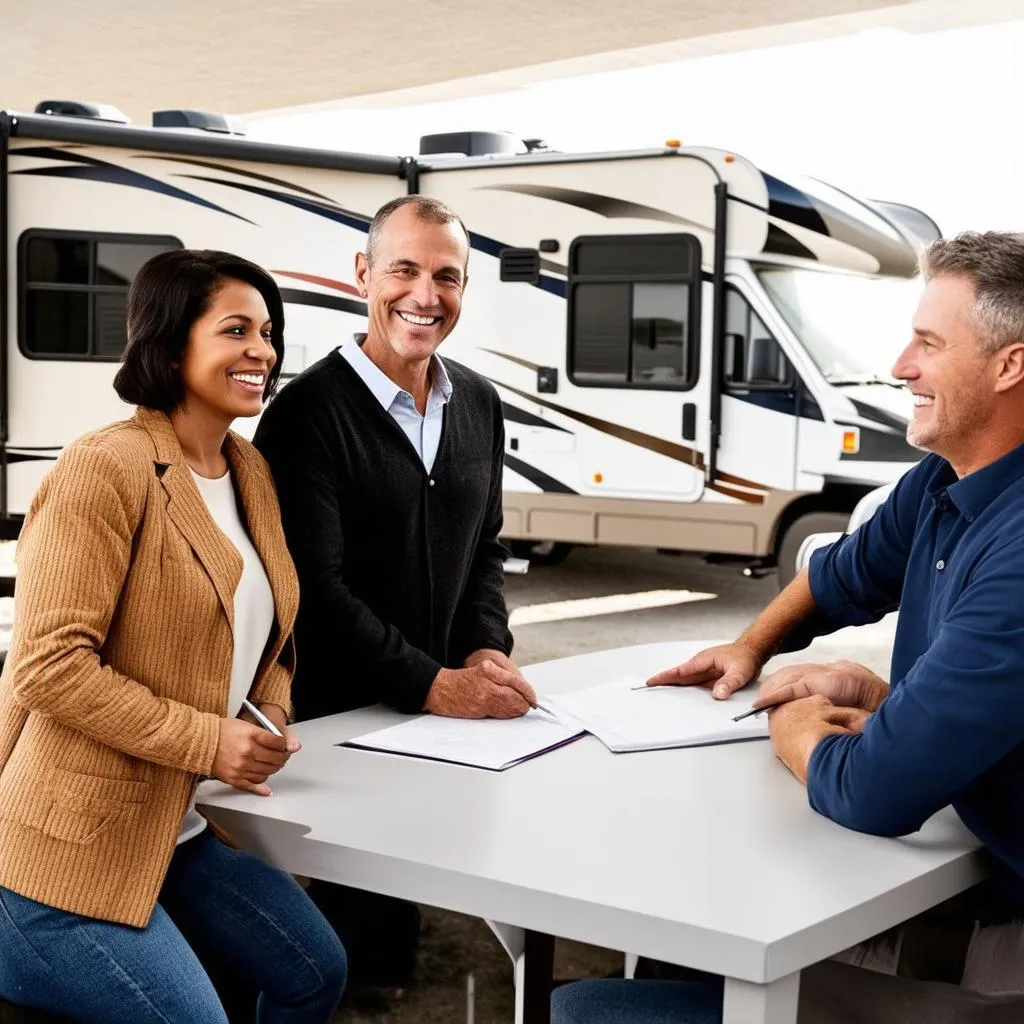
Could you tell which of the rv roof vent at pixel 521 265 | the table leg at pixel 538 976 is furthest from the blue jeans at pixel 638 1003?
the rv roof vent at pixel 521 265

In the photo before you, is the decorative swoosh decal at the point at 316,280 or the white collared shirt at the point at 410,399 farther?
the decorative swoosh decal at the point at 316,280

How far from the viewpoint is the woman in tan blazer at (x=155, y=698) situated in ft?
6.18

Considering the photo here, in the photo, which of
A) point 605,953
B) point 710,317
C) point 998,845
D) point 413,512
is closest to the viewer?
point 998,845

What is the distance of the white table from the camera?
1.65m

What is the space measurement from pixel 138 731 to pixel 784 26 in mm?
9376

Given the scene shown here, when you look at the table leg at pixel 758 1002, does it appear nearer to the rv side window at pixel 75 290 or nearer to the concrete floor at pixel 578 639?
the concrete floor at pixel 578 639

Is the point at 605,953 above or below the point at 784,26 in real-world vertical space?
below

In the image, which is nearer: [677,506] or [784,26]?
[677,506]

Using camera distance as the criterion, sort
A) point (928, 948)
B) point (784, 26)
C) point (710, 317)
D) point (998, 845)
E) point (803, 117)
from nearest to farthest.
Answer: point (998, 845) < point (928, 948) < point (710, 317) < point (784, 26) < point (803, 117)

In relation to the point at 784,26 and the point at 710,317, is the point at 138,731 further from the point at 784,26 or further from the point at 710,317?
the point at 784,26

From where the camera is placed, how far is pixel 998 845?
193cm

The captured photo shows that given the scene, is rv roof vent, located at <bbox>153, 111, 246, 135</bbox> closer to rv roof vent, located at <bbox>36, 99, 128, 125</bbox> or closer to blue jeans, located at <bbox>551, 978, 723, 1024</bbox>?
rv roof vent, located at <bbox>36, 99, 128, 125</bbox>

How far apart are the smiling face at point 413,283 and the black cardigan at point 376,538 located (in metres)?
0.12

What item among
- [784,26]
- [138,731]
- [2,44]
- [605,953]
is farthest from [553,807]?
[2,44]
